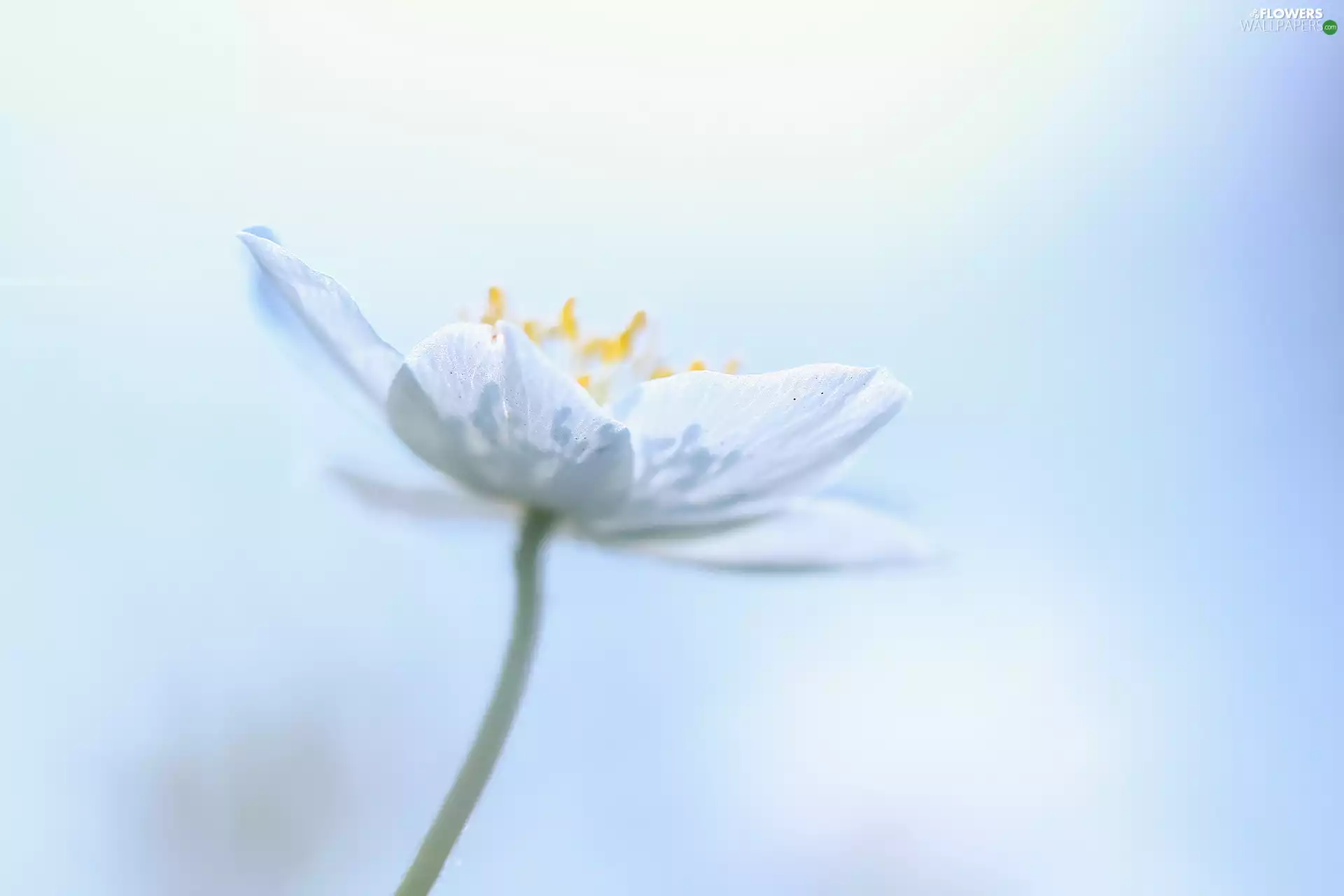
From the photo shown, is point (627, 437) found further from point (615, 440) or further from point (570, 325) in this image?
point (570, 325)

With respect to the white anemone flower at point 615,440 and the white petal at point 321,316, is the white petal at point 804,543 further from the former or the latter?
the white petal at point 321,316

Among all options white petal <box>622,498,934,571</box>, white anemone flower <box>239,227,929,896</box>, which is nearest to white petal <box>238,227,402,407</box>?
white anemone flower <box>239,227,929,896</box>

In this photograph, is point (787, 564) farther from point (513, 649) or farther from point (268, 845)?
point (268, 845)

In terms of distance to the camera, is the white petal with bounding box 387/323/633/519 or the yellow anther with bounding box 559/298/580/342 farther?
the yellow anther with bounding box 559/298/580/342

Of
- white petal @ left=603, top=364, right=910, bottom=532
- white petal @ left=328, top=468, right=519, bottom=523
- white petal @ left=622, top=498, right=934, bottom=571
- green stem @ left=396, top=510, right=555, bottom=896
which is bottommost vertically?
green stem @ left=396, top=510, right=555, bottom=896

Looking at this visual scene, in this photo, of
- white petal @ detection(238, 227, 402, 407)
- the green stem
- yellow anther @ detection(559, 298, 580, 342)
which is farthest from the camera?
yellow anther @ detection(559, 298, 580, 342)

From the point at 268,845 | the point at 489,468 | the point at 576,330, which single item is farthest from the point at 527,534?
the point at 268,845

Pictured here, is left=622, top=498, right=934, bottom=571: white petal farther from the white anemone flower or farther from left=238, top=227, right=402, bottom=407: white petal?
left=238, top=227, right=402, bottom=407: white petal

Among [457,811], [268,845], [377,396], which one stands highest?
[377,396]
